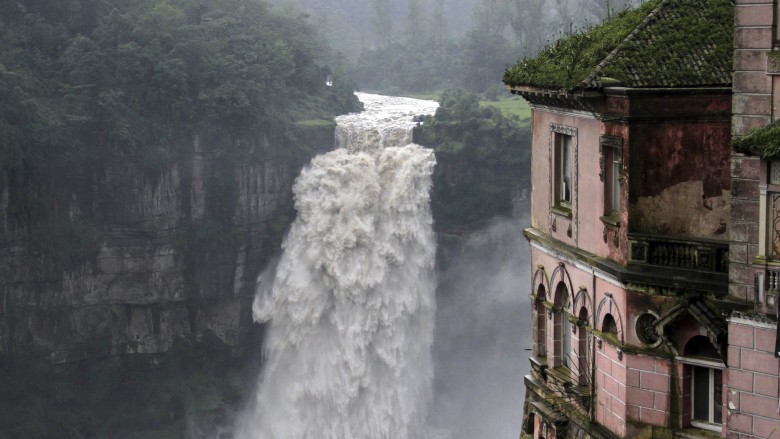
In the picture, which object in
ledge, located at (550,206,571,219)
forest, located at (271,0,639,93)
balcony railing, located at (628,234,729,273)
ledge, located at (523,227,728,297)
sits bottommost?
ledge, located at (523,227,728,297)

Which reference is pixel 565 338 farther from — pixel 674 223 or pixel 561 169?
pixel 674 223

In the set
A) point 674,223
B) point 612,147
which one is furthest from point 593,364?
point 612,147

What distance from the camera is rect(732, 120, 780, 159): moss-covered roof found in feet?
63.5

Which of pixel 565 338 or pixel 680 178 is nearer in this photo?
pixel 680 178

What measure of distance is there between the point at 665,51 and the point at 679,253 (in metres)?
3.23

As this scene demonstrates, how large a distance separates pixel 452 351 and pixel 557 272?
55.5m

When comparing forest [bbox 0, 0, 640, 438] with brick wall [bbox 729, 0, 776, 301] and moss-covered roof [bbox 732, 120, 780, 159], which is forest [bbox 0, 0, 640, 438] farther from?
moss-covered roof [bbox 732, 120, 780, 159]

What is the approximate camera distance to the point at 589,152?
83.3ft

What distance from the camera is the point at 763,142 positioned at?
64.0ft

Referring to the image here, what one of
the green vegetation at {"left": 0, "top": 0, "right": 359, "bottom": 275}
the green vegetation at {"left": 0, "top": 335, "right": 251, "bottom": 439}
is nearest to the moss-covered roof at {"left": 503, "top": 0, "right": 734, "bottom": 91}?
the green vegetation at {"left": 0, "top": 0, "right": 359, "bottom": 275}

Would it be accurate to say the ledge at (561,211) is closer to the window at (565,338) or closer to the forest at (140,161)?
the window at (565,338)

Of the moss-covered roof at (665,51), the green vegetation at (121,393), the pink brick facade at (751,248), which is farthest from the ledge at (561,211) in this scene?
the green vegetation at (121,393)

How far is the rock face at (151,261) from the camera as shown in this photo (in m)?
71.8

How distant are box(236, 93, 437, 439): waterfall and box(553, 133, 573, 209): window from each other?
4681 cm
